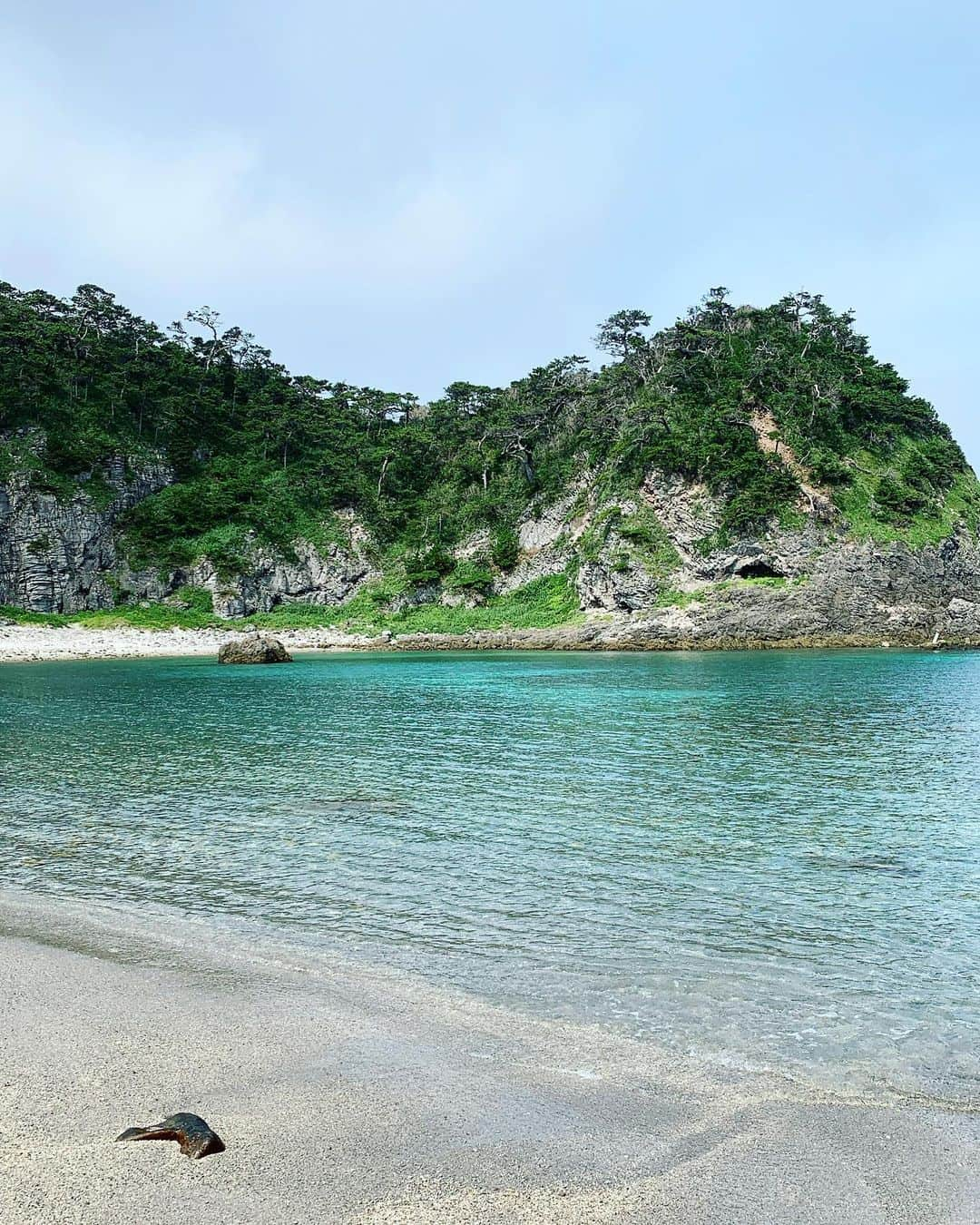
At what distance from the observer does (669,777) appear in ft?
54.3

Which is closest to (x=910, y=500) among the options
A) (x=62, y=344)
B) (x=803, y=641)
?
(x=803, y=641)

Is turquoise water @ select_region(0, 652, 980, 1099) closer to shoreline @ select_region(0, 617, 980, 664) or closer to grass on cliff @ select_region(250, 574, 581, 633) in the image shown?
shoreline @ select_region(0, 617, 980, 664)

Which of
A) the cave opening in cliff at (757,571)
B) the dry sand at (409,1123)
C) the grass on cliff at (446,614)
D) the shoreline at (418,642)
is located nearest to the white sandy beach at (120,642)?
the shoreline at (418,642)

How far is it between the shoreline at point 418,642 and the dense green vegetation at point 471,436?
1148 centimetres

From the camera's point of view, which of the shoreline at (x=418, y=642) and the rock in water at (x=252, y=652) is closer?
the rock in water at (x=252, y=652)

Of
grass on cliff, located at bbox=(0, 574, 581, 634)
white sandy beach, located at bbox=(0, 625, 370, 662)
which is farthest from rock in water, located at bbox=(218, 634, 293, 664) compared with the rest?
grass on cliff, located at bbox=(0, 574, 581, 634)

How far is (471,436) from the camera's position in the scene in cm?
10319

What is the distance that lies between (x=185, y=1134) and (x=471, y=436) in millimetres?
101884

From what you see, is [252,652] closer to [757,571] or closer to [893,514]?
[757,571]

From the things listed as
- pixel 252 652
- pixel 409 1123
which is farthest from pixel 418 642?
pixel 409 1123

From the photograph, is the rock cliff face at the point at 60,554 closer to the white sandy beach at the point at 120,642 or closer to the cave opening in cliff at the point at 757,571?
the white sandy beach at the point at 120,642

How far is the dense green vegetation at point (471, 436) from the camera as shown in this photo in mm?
80250

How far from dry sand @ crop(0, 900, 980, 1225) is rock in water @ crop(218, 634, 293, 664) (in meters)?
50.2

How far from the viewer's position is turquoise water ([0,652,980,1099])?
22.9 feet
